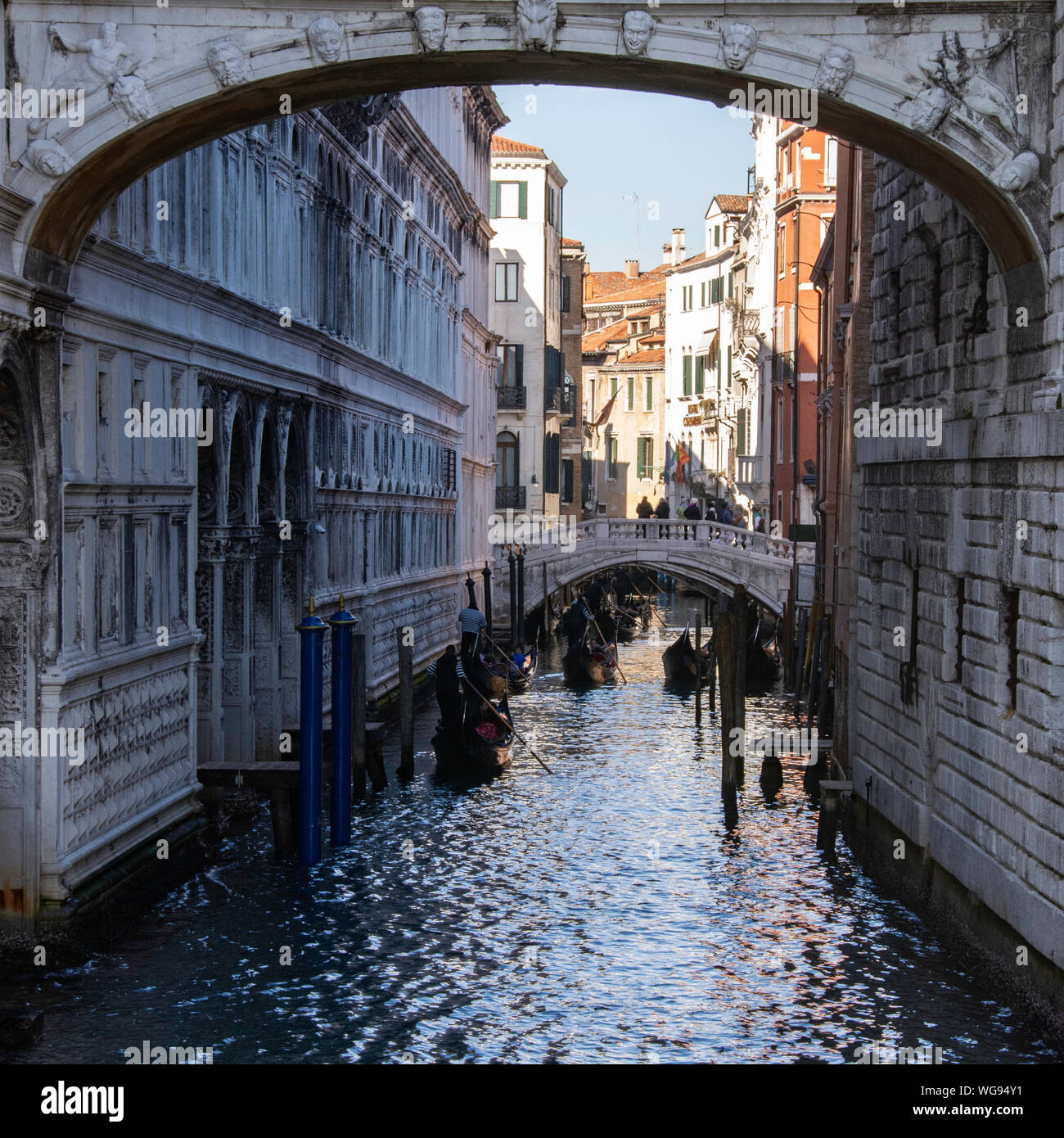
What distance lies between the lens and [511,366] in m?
42.8

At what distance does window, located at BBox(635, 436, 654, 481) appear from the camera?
64250 mm

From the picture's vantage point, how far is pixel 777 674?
2834cm

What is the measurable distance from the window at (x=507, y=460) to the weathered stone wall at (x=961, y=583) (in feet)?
93.4

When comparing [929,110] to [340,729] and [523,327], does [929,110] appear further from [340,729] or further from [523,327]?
[523,327]

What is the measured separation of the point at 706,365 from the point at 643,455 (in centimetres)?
993

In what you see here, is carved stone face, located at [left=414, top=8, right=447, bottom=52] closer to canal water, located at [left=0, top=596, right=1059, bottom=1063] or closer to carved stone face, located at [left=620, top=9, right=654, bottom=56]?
carved stone face, located at [left=620, top=9, right=654, bottom=56]

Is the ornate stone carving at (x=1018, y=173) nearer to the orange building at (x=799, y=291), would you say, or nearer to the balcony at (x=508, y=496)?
the orange building at (x=799, y=291)

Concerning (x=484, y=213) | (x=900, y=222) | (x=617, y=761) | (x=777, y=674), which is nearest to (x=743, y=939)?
(x=900, y=222)

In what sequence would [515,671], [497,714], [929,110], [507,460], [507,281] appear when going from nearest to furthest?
[929,110] → [497,714] → [515,671] → [507,460] → [507,281]

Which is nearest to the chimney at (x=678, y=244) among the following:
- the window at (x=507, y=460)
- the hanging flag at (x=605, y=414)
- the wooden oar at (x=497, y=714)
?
the hanging flag at (x=605, y=414)

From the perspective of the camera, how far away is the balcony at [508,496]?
42.5 metres

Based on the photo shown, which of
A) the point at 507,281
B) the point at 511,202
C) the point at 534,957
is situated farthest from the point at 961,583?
the point at 511,202

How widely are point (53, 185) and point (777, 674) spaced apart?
67.2 feet

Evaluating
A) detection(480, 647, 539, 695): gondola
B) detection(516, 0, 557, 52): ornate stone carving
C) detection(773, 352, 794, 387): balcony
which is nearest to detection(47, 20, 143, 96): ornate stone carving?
detection(516, 0, 557, 52): ornate stone carving
